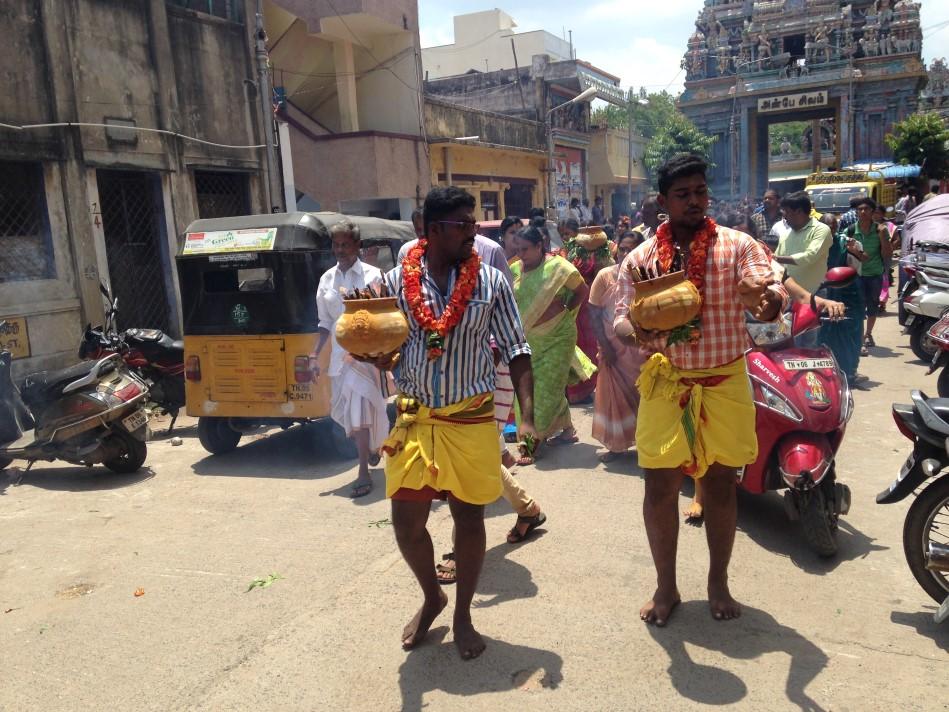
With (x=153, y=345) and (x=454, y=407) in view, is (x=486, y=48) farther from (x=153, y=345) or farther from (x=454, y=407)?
(x=454, y=407)

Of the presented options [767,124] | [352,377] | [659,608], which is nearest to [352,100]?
[352,377]

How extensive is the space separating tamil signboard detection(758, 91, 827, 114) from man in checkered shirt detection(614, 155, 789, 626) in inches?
1645

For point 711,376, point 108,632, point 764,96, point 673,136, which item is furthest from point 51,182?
point 764,96

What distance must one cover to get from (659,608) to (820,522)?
3.67 feet

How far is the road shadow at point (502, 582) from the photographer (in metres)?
3.79

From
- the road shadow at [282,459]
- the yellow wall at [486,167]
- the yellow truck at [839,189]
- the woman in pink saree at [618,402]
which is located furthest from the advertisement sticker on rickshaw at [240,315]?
the yellow truck at [839,189]

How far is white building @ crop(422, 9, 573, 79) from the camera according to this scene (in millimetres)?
37031

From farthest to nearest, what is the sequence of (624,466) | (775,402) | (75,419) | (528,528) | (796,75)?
(796,75)
(75,419)
(624,466)
(528,528)
(775,402)

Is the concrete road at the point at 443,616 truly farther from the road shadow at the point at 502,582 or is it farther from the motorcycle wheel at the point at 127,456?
the motorcycle wheel at the point at 127,456

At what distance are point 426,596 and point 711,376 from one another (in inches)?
58.5

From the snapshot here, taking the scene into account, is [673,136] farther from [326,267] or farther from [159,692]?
[159,692]

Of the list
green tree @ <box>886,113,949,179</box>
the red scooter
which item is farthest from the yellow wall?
green tree @ <box>886,113,949,179</box>

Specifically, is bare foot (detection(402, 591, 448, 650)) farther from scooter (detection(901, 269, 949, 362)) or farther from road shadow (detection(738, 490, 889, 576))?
scooter (detection(901, 269, 949, 362))

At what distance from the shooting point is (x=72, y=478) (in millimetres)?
6605
